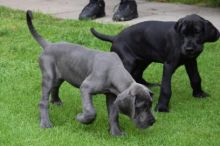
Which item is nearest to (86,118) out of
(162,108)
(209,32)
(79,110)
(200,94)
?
(79,110)

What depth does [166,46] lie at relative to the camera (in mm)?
6203

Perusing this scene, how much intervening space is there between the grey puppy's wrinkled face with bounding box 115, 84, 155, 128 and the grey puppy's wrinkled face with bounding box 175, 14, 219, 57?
109cm

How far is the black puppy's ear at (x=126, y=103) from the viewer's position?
495cm

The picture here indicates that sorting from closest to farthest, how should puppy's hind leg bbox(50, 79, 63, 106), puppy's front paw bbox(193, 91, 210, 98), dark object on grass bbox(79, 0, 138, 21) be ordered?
puppy's hind leg bbox(50, 79, 63, 106), puppy's front paw bbox(193, 91, 210, 98), dark object on grass bbox(79, 0, 138, 21)

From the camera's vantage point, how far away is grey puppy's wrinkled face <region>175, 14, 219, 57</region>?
5.87 metres

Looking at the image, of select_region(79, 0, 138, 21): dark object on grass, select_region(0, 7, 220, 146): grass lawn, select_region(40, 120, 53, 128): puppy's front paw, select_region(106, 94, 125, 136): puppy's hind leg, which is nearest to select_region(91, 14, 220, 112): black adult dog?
select_region(0, 7, 220, 146): grass lawn

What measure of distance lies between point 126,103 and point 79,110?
3.92 ft

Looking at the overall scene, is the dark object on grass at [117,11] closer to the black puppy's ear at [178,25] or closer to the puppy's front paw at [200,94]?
the puppy's front paw at [200,94]

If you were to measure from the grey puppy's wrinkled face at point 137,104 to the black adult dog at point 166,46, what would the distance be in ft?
3.58

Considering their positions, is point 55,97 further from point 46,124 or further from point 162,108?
point 162,108

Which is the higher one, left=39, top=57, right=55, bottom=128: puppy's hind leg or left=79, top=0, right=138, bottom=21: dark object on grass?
left=39, top=57, right=55, bottom=128: puppy's hind leg

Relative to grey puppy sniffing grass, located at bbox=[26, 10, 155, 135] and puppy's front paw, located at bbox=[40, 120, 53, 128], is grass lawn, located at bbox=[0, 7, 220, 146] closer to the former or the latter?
puppy's front paw, located at bbox=[40, 120, 53, 128]

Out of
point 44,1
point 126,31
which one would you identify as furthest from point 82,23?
point 126,31

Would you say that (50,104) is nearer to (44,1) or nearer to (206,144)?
(206,144)
